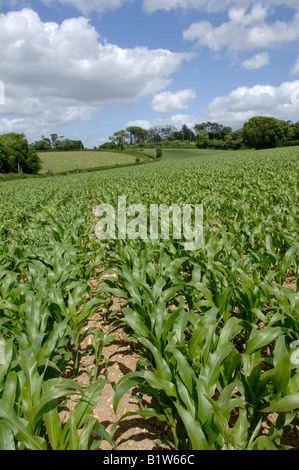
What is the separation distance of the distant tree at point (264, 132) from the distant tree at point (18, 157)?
5472cm

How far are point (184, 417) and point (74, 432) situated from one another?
1.91 feet

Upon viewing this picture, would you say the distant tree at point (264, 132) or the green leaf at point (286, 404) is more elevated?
the distant tree at point (264, 132)

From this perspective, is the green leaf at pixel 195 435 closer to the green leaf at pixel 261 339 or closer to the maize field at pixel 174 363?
the maize field at pixel 174 363

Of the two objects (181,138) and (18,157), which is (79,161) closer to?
(18,157)

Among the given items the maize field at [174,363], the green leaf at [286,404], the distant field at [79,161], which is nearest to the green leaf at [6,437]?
the maize field at [174,363]

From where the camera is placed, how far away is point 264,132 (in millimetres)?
68562

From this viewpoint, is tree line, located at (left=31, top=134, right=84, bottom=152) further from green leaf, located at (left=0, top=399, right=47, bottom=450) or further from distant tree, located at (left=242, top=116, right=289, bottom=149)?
green leaf, located at (left=0, top=399, right=47, bottom=450)

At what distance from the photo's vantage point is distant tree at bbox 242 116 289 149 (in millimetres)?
66812

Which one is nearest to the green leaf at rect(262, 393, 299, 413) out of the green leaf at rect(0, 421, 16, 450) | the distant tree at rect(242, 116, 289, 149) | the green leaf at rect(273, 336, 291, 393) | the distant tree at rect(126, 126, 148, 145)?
the green leaf at rect(273, 336, 291, 393)

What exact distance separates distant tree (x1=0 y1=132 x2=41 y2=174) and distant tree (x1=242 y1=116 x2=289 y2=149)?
5472cm

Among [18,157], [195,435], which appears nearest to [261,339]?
[195,435]

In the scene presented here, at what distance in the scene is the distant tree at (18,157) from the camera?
45556 millimetres

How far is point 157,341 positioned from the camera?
6.37 feet
